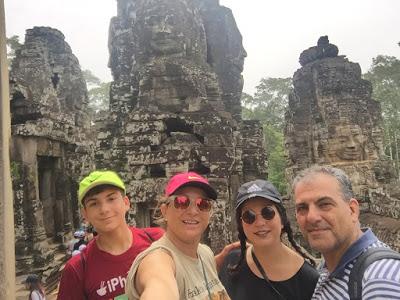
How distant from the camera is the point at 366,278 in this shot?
1466 mm

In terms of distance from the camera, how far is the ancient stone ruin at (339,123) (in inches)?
729

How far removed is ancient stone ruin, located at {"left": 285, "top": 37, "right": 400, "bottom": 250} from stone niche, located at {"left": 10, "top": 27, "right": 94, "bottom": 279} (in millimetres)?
11071

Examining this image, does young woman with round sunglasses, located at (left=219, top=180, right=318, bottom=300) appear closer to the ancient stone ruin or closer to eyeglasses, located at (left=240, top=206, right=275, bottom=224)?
eyeglasses, located at (left=240, top=206, right=275, bottom=224)

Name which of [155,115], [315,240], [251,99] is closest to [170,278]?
[315,240]

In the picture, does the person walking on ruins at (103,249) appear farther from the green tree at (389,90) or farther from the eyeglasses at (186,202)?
the green tree at (389,90)

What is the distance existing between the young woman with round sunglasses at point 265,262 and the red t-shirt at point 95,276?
0.63 meters

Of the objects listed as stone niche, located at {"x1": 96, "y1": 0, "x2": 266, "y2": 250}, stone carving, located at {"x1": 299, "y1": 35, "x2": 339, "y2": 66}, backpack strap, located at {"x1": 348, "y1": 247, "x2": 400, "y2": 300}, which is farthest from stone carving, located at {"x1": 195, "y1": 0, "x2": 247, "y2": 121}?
backpack strap, located at {"x1": 348, "y1": 247, "x2": 400, "y2": 300}

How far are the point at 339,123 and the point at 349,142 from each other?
101 centimetres

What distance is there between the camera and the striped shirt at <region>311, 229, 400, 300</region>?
1.39 metres

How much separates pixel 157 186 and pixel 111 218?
215 inches

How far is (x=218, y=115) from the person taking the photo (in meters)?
8.61

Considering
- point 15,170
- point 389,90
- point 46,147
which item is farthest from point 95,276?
point 389,90

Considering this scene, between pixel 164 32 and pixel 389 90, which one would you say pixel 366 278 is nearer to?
pixel 164 32

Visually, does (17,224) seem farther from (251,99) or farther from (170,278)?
(251,99)
